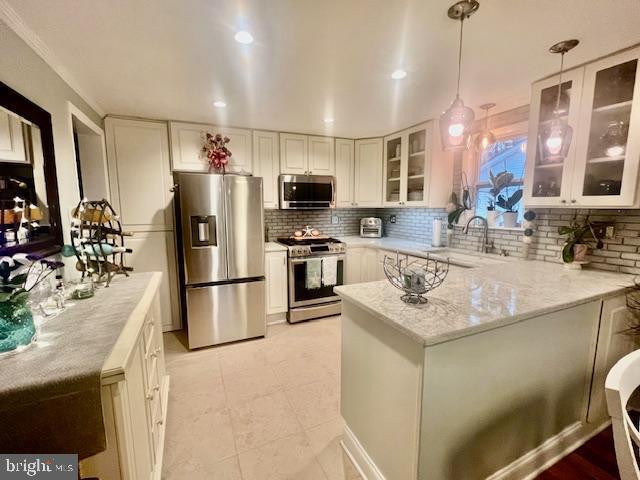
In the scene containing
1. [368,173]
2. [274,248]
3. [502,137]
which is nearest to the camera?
[502,137]

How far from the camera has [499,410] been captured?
4.32 ft

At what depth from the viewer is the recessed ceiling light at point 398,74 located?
77.0 inches

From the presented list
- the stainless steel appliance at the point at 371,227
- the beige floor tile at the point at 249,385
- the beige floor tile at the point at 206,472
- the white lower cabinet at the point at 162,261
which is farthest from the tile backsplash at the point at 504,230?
the beige floor tile at the point at 206,472

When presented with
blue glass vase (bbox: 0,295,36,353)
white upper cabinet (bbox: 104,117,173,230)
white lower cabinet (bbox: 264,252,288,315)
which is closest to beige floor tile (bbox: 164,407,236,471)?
blue glass vase (bbox: 0,295,36,353)

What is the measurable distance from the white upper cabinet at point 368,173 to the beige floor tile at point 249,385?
2579 millimetres

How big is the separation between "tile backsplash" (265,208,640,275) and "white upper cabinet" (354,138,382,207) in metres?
0.42

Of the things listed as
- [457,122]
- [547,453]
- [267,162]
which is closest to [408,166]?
[267,162]

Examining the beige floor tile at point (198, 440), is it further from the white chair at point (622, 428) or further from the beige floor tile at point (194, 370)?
the white chair at point (622, 428)

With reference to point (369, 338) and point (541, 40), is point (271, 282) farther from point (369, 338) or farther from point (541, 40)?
point (541, 40)

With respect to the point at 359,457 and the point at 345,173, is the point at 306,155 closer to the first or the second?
the point at 345,173

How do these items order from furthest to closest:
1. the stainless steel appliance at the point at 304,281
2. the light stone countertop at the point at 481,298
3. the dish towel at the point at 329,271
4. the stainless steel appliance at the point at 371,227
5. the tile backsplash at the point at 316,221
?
1. the stainless steel appliance at the point at 371,227
2. the tile backsplash at the point at 316,221
3. the dish towel at the point at 329,271
4. the stainless steel appliance at the point at 304,281
5. the light stone countertop at the point at 481,298

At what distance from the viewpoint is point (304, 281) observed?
3391 millimetres

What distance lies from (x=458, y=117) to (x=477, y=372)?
1265mm

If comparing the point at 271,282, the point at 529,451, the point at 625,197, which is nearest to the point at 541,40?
the point at 625,197
